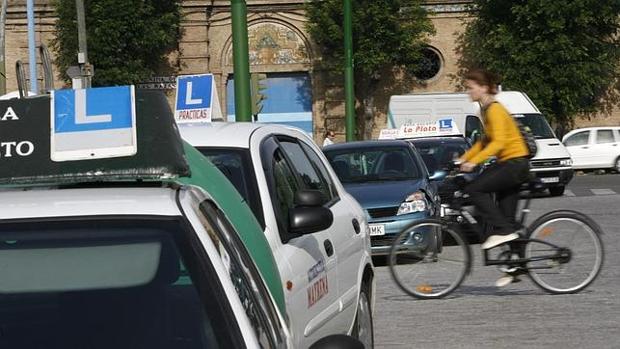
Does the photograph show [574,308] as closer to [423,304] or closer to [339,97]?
[423,304]

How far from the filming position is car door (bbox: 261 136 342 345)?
5.81 m

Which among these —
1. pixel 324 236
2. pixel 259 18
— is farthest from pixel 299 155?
pixel 259 18

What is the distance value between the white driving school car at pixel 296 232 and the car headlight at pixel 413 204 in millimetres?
6329

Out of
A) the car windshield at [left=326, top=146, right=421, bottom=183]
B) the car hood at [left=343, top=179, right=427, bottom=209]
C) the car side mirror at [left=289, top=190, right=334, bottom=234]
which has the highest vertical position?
the car side mirror at [left=289, top=190, right=334, bottom=234]

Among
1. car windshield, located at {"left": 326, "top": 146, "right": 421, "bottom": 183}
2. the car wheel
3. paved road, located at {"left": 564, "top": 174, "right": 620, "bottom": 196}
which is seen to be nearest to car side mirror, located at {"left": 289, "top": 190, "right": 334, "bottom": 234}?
the car wheel

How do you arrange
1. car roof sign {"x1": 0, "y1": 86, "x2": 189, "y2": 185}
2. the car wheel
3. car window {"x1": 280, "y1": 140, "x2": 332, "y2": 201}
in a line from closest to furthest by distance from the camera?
1. car roof sign {"x1": 0, "y1": 86, "x2": 189, "y2": 185}
2. car window {"x1": 280, "y1": 140, "x2": 332, "y2": 201}
3. the car wheel

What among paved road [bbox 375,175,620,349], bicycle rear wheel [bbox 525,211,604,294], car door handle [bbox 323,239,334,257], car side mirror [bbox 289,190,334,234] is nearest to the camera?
car side mirror [bbox 289,190,334,234]

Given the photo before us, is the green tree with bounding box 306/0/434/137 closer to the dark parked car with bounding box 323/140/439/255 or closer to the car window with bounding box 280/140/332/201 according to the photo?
the dark parked car with bounding box 323/140/439/255

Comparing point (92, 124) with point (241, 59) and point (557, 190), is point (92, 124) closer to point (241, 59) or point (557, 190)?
point (241, 59)

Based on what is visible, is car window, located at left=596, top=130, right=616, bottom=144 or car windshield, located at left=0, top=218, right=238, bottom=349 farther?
car window, located at left=596, top=130, right=616, bottom=144

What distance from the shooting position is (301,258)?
19.7 ft

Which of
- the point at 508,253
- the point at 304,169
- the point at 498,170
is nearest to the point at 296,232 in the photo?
the point at 304,169

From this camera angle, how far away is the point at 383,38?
45.4 m

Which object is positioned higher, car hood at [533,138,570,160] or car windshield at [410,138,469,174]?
car windshield at [410,138,469,174]
